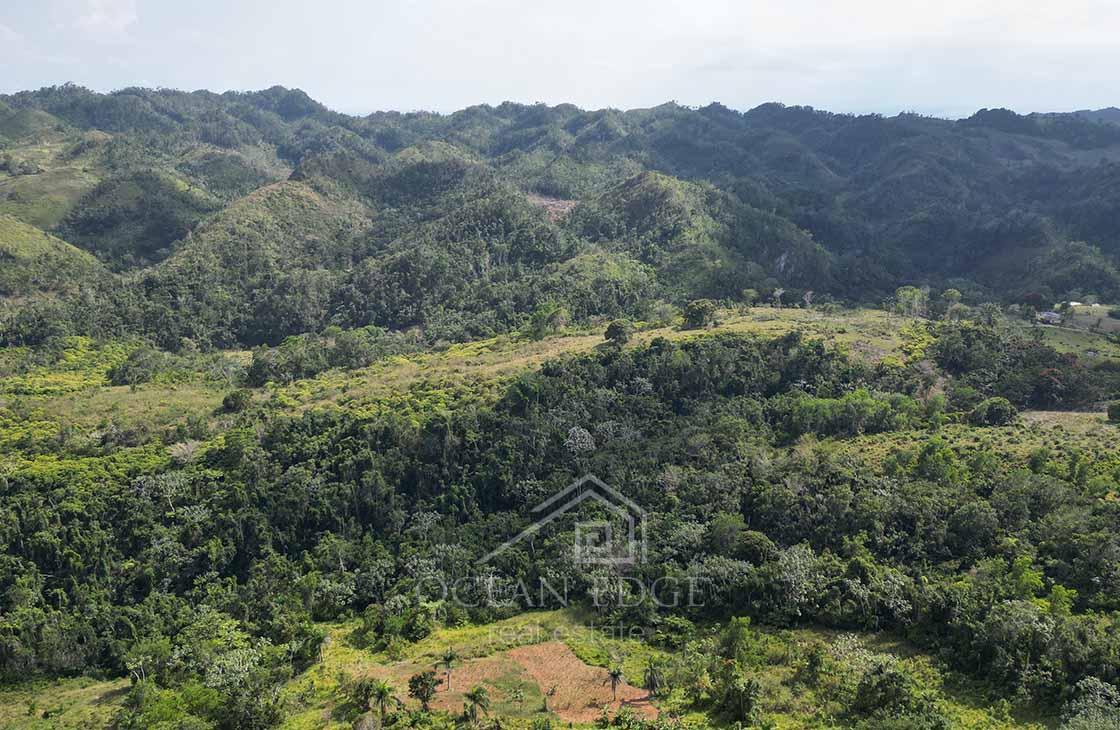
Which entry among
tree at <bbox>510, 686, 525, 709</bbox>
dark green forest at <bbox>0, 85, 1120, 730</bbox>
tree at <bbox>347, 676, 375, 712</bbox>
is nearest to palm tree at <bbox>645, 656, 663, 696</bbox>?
dark green forest at <bbox>0, 85, 1120, 730</bbox>

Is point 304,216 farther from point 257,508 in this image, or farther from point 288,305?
point 257,508

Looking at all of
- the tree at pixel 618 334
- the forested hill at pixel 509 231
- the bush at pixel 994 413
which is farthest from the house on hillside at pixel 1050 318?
the tree at pixel 618 334

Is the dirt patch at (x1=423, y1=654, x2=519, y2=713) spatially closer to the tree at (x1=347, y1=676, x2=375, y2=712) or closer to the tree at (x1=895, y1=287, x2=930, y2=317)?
the tree at (x1=347, y1=676, x2=375, y2=712)

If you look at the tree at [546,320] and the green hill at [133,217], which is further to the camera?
the green hill at [133,217]

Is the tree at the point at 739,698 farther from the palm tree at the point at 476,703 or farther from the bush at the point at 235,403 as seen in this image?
the bush at the point at 235,403

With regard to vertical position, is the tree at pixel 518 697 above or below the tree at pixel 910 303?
below

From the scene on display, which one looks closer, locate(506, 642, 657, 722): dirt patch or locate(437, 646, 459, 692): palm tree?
locate(506, 642, 657, 722): dirt patch

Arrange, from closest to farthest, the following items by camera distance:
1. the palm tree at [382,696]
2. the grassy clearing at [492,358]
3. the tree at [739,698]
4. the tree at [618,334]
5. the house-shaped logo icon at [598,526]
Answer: the tree at [739,698] < the palm tree at [382,696] < the house-shaped logo icon at [598,526] < the grassy clearing at [492,358] < the tree at [618,334]
